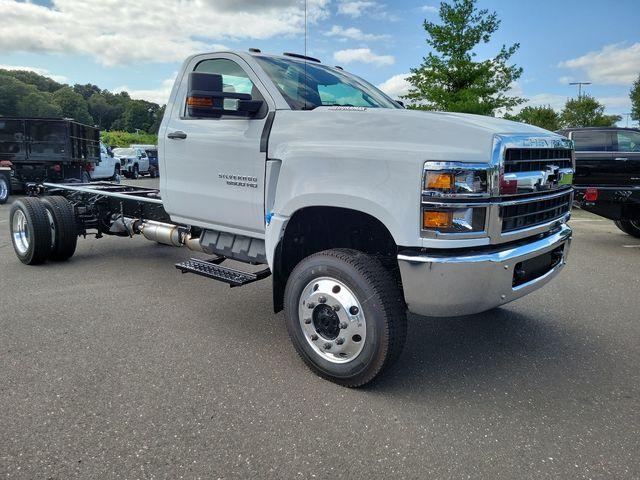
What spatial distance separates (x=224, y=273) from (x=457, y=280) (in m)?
1.91

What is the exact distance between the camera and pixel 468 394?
3.15 metres

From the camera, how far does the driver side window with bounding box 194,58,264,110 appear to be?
3855 millimetres

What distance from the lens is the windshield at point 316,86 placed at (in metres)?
3.75

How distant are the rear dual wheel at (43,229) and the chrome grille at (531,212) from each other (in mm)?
5364

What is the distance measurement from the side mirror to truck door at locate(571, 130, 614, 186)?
293 inches

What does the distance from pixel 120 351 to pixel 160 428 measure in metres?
1.18

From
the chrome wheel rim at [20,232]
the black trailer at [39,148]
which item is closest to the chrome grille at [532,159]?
the chrome wheel rim at [20,232]

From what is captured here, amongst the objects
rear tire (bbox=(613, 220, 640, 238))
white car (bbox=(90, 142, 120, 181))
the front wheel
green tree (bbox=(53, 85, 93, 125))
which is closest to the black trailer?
white car (bbox=(90, 142, 120, 181))

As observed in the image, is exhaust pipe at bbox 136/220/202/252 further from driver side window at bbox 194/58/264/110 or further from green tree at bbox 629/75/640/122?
green tree at bbox 629/75/640/122

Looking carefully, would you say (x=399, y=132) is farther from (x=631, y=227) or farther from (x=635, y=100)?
(x=635, y=100)

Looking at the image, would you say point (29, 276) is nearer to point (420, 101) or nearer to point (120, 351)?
point (120, 351)

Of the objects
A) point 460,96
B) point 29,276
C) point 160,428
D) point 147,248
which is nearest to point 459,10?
point 460,96

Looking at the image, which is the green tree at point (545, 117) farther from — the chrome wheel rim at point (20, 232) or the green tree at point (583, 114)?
the chrome wheel rim at point (20, 232)

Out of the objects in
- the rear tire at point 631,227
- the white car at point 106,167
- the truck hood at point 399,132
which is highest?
the truck hood at point 399,132
